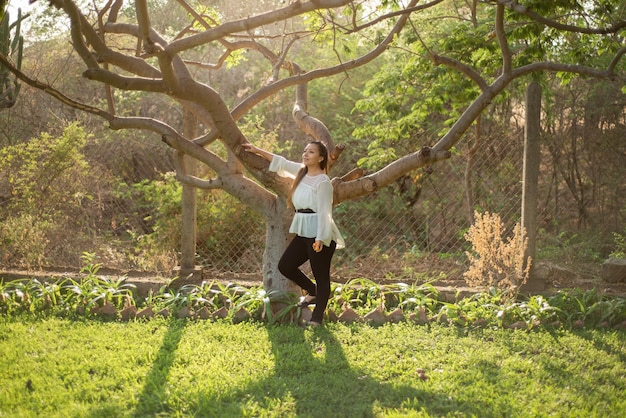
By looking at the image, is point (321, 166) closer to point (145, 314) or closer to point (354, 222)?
point (145, 314)

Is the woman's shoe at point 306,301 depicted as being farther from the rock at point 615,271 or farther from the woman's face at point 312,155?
the rock at point 615,271

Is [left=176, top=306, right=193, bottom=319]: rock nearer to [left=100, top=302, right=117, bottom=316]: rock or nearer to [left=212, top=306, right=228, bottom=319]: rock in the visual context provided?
[left=212, top=306, right=228, bottom=319]: rock

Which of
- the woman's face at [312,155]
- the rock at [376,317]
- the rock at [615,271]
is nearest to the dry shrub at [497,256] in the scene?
the rock at [376,317]

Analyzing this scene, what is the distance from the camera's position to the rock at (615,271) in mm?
6914

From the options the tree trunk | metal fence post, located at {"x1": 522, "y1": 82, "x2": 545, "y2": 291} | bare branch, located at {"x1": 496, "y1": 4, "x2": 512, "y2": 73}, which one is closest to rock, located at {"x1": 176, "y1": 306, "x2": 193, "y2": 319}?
the tree trunk

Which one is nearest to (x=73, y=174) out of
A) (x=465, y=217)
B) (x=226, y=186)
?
(x=226, y=186)

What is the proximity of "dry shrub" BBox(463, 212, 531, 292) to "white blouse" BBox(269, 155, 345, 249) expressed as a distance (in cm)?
134

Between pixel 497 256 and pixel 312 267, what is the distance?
1813 millimetres

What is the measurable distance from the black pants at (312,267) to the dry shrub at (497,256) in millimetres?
1320

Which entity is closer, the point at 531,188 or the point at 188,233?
the point at 531,188

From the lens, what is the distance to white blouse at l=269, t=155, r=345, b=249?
5.37 meters

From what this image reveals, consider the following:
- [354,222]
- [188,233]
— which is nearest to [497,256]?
[354,222]

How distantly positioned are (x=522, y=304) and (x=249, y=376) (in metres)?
2.72

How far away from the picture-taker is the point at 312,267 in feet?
18.2
